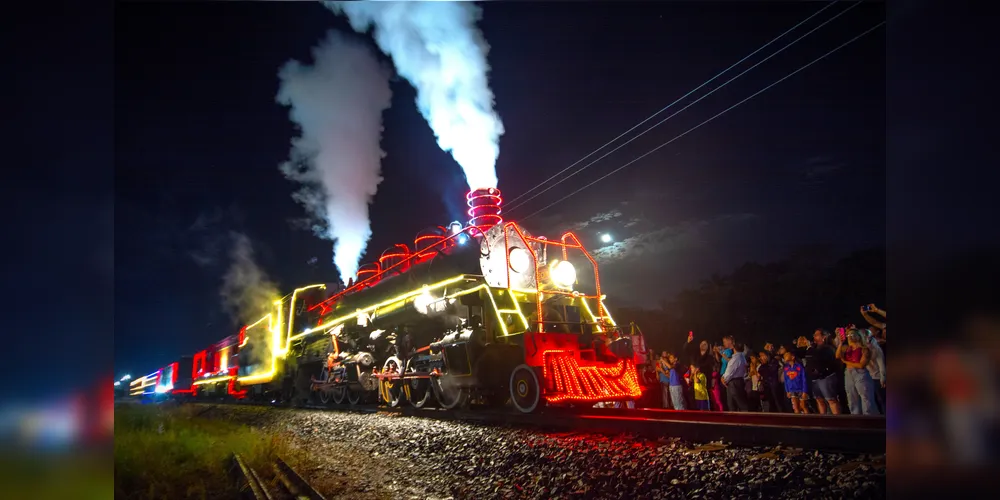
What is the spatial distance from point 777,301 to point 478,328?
764 centimetres

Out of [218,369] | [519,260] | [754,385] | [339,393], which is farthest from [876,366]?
[218,369]

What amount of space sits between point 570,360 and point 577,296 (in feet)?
5.21

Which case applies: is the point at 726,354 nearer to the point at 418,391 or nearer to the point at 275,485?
the point at 418,391

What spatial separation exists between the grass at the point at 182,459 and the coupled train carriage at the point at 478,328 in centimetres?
244

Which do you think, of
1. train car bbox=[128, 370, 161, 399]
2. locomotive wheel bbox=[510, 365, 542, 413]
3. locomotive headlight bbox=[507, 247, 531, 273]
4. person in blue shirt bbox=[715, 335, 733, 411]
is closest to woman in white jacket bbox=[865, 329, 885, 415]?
person in blue shirt bbox=[715, 335, 733, 411]

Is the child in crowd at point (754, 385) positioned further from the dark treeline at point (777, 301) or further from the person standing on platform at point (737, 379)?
the dark treeline at point (777, 301)

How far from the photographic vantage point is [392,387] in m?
8.55

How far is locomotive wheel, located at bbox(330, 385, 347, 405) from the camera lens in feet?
32.6

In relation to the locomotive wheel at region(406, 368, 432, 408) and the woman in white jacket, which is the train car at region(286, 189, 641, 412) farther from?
the woman in white jacket

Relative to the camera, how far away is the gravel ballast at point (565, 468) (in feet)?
9.23

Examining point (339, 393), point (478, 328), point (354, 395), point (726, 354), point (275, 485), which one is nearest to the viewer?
point (275, 485)

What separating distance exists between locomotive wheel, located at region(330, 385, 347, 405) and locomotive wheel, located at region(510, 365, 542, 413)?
4554 mm
